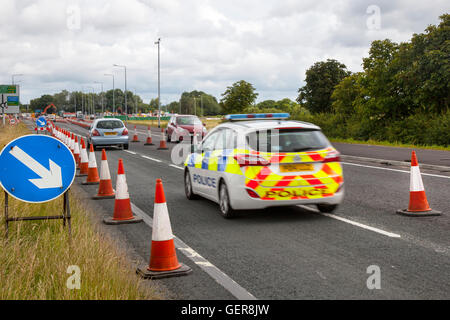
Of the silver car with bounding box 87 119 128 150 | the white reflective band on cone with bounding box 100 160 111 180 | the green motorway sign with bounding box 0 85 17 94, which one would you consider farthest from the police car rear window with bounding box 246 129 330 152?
the green motorway sign with bounding box 0 85 17 94

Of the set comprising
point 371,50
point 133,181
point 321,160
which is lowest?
point 133,181

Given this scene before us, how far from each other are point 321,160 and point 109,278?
4323 mm

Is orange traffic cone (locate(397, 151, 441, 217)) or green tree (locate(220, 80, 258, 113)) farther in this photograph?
→ green tree (locate(220, 80, 258, 113))

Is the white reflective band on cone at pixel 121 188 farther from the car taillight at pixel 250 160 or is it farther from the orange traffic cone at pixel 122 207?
the car taillight at pixel 250 160

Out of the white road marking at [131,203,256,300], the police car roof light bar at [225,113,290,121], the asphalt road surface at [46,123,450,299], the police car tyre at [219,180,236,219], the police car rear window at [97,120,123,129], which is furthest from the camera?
the police car rear window at [97,120,123,129]

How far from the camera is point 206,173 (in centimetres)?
968

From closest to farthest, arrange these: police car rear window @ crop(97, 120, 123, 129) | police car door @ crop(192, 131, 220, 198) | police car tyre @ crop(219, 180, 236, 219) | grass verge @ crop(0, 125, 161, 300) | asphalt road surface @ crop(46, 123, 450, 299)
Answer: grass verge @ crop(0, 125, 161, 300) < asphalt road surface @ crop(46, 123, 450, 299) < police car tyre @ crop(219, 180, 236, 219) < police car door @ crop(192, 131, 220, 198) < police car rear window @ crop(97, 120, 123, 129)

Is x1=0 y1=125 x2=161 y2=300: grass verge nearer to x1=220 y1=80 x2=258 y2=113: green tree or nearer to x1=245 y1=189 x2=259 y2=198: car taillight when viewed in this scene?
x1=245 y1=189 x2=259 y2=198: car taillight

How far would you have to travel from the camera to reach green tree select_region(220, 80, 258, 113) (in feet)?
190

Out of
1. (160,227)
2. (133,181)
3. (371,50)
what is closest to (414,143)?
(371,50)

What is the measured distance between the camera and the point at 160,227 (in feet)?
18.8

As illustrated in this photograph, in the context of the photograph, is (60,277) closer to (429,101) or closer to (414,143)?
(414,143)

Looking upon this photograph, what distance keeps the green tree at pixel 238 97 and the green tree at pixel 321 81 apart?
1755 cm

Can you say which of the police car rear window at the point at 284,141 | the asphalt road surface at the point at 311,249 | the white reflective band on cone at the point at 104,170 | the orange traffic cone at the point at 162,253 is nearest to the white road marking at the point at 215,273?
the asphalt road surface at the point at 311,249
